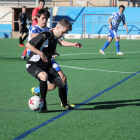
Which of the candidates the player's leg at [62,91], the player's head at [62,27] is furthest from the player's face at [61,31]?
the player's leg at [62,91]

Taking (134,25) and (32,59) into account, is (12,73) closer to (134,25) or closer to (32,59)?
(32,59)

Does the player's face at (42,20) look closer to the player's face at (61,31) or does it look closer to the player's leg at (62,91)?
the player's face at (61,31)

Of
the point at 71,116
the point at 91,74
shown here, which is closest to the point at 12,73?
the point at 91,74

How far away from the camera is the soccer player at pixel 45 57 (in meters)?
4.90

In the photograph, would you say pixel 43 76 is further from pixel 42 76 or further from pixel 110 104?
pixel 110 104

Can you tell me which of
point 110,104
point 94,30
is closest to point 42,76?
point 110,104

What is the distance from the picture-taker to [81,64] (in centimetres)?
1101

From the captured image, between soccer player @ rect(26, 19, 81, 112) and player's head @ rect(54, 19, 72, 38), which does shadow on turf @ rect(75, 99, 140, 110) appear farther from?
player's head @ rect(54, 19, 72, 38)

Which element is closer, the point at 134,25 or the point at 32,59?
the point at 32,59

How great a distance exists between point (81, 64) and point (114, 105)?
18.3 feet

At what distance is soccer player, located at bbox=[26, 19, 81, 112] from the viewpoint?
490cm

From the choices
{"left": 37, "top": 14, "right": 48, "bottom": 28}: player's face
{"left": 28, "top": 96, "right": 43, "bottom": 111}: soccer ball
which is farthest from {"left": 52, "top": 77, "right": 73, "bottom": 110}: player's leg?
{"left": 37, "top": 14, "right": 48, "bottom": 28}: player's face

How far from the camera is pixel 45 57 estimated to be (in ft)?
15.8

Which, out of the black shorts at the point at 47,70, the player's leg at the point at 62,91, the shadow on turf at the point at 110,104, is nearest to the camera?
the black shorts at the point at 47,70
